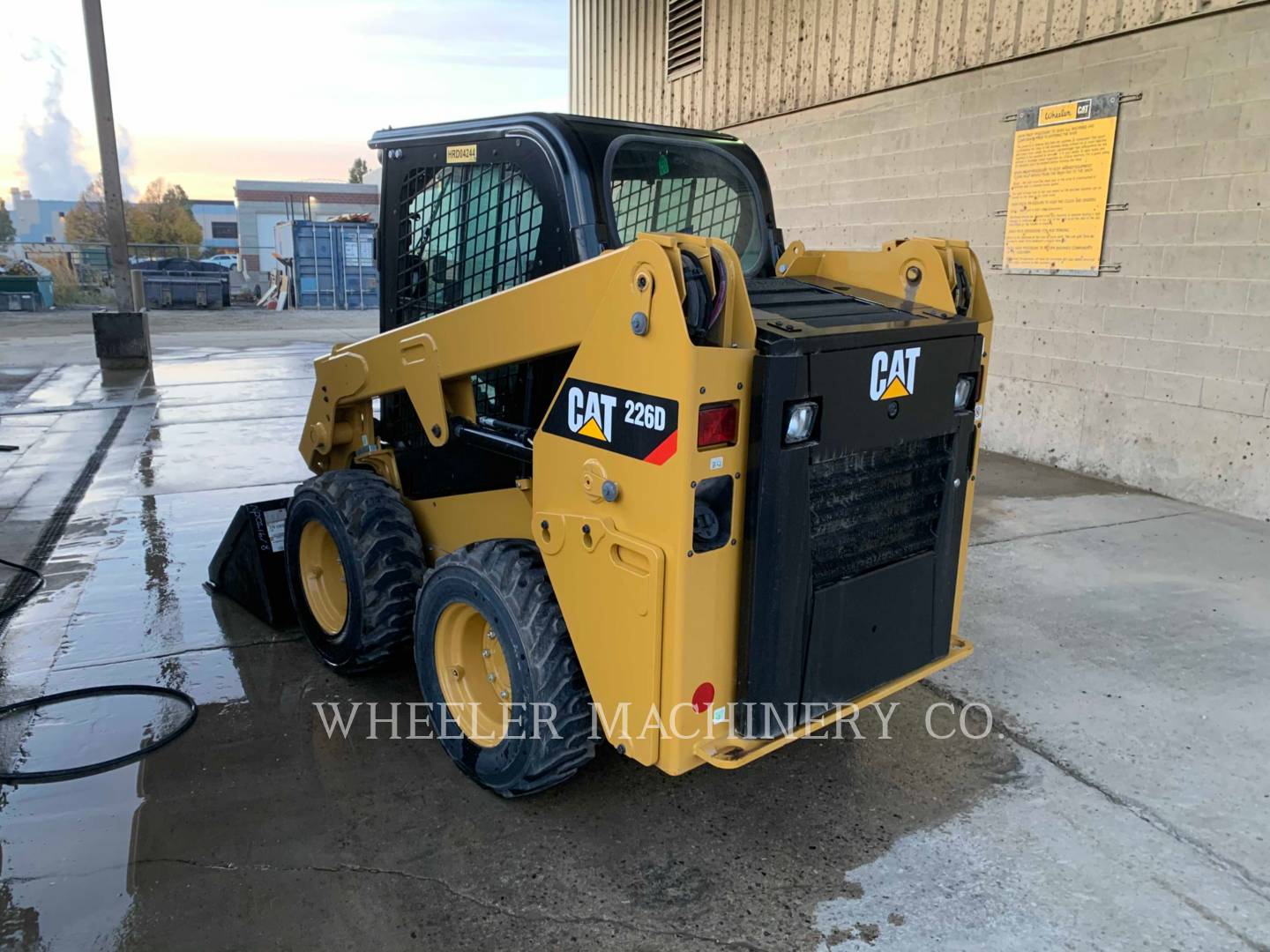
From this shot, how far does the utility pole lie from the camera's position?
11.8 meters

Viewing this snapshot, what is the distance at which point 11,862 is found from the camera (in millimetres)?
2652

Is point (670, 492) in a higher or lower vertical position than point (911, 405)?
lower

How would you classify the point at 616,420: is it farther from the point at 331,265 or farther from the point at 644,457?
the point at 331,265

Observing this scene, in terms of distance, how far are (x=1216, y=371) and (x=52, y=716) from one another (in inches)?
275

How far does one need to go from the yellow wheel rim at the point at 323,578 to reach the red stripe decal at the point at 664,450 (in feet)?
6.85

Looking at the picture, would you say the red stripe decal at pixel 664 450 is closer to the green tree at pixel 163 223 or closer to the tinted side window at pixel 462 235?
the tinted side window at pixel 462 235

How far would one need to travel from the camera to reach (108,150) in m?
12.0

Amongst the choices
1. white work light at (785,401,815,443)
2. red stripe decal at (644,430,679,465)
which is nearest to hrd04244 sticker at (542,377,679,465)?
red stripe decal at (644,430,679,465)

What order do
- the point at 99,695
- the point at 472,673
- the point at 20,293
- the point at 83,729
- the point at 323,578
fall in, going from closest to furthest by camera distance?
the point at 472,673 → the point at 83,729 → the point at 99,695 → the point at 323,578 → the point at 20,293

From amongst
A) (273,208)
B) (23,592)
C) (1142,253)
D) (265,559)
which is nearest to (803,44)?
(1142,253)

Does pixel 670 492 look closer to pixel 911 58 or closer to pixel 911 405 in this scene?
pixel 911 405

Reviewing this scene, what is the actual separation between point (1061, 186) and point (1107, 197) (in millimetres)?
390

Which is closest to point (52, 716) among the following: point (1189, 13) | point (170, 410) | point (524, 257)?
point (524, 257)

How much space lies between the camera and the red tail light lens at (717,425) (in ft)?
7.45
